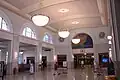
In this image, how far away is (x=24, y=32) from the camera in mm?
16359

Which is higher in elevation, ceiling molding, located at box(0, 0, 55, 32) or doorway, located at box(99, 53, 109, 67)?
ceiling molding, located at box(0, 0, 55, 32)

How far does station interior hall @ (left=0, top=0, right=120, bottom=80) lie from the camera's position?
32.0ft

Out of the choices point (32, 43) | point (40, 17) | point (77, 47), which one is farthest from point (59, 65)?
point (40, 17)

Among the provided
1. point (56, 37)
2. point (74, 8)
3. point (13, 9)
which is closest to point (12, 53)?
point (13, 9)

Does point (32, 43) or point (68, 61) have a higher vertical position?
point (32, 43)

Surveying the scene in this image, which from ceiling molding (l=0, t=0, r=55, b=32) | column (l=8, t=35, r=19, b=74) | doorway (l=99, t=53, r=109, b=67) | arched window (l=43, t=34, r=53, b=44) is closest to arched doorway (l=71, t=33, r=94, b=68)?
doorway (l=99, t=53, r=109, b=67)

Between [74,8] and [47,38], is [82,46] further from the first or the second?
[74,8]

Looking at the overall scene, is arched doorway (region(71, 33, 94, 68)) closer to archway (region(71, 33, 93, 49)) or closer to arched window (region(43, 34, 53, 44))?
archway (region(71, 33, 93, 49))

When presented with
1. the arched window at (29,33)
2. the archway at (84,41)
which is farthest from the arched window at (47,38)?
the archway at (84,41)

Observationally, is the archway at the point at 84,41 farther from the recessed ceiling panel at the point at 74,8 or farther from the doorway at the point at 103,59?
the recessed ceiling panel at the point at 74,8

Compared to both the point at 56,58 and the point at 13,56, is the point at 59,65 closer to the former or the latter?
the point at 56,58

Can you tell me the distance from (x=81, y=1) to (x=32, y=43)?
7.80 meters

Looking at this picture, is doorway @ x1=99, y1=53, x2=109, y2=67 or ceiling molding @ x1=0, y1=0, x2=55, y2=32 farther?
doorway @ x1=99, y1=53, x2=109, y2=67

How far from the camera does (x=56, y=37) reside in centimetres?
2461
